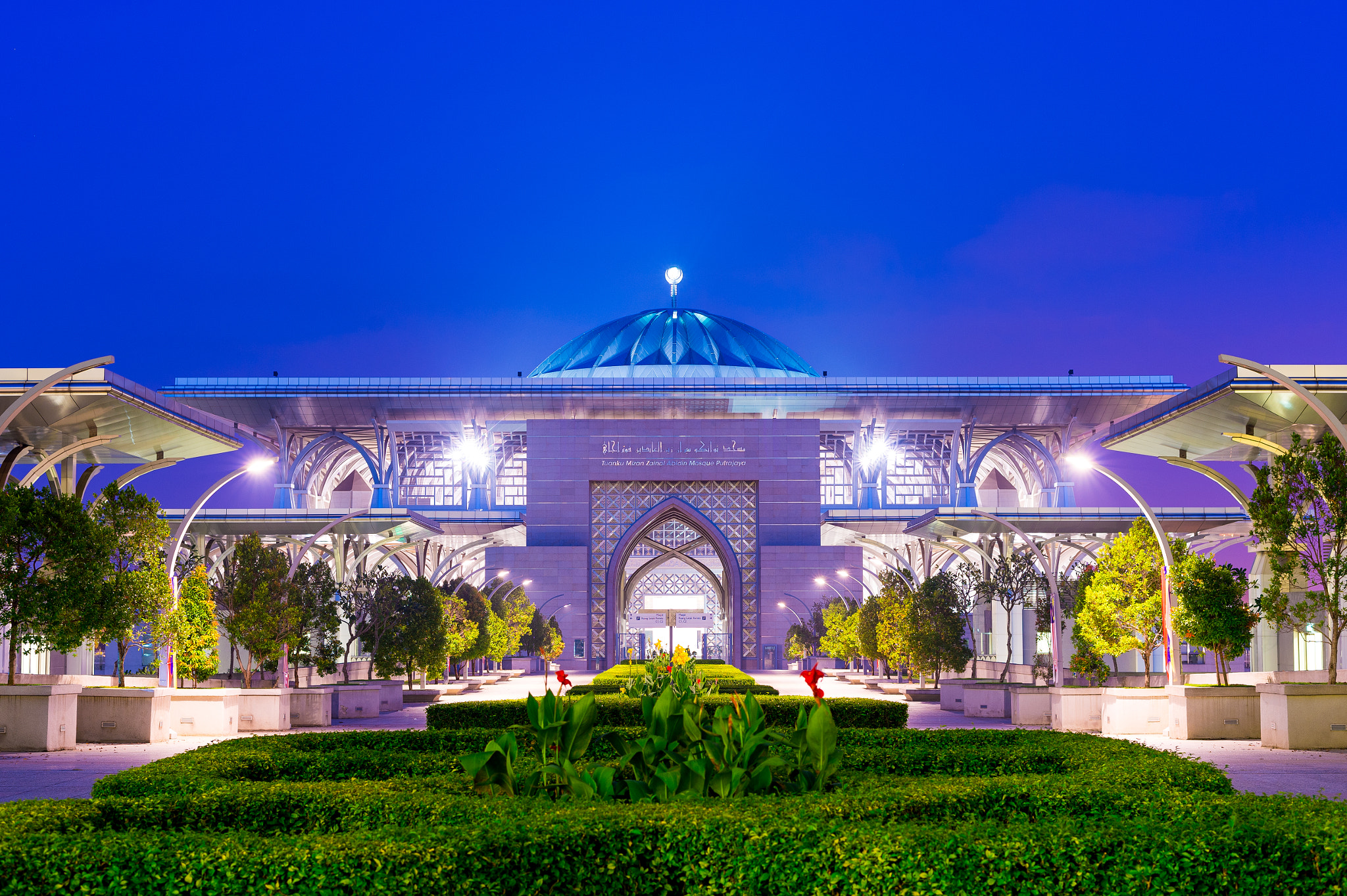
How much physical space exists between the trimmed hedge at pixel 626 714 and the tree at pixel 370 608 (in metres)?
18.7

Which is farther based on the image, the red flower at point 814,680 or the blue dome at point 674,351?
the blue dome at point 674,351

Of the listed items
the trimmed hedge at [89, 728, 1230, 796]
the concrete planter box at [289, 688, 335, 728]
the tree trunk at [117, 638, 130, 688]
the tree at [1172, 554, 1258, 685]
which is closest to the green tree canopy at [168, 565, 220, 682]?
the tree trunk at [117, 638, 130, 688]

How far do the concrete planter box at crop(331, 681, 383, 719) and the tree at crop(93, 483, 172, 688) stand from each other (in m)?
6.96

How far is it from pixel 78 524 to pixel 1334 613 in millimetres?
22665

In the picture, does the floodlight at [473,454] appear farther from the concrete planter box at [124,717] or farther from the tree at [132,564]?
the concrete planter box at [124,717]

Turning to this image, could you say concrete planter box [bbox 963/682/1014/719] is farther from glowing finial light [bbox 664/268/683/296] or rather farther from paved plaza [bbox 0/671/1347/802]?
glowing finial light [bbox 664/268/683/296]

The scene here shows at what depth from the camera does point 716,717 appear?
9.13 m

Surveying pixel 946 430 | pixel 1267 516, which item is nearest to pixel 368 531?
pixel 1267 516

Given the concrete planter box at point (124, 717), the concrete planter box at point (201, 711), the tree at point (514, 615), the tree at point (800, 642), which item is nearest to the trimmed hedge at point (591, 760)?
the concrete planter box at point (124, 717)

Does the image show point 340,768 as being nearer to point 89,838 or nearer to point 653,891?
point 89,838

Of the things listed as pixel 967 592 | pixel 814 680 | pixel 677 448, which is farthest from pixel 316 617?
pixel 677 448

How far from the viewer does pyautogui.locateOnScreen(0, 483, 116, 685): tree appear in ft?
69.8

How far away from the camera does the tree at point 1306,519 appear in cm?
2122

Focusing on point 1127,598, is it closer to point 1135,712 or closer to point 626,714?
point 1135,712
